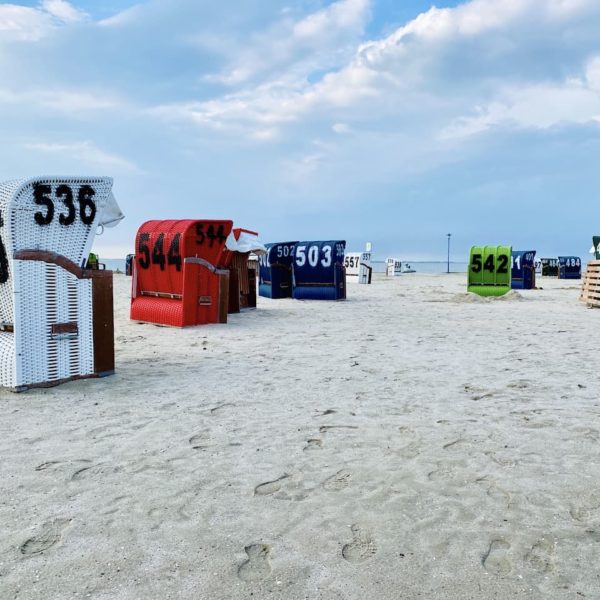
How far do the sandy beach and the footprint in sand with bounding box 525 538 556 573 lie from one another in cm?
1

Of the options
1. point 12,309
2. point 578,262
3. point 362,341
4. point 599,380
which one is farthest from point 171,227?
point 578,262

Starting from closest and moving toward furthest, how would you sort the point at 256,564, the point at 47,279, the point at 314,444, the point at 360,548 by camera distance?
the point at 256,564, the point at 360,548, the point at 314,444, the point at 47,279

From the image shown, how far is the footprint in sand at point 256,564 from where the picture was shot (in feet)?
7.94

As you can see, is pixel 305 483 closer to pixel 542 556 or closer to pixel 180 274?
pixel 542 556

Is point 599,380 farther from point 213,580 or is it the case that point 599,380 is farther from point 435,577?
point 213,580

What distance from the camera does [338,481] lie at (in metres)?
3.44

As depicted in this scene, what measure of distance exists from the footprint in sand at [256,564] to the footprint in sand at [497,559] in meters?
1.00

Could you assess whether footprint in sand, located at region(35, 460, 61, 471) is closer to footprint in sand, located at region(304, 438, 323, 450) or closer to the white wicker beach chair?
footprint in sand, located at region(304, 438, 323, 450)

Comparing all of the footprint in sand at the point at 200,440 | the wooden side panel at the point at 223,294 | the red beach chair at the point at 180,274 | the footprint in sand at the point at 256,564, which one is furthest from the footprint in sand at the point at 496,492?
the wooden side panel at the point at 223,294

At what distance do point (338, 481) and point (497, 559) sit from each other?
1109 millimetres

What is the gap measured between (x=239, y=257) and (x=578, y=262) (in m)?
35.3

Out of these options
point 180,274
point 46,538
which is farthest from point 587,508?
point 180,274

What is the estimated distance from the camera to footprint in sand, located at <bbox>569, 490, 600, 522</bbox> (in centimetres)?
300

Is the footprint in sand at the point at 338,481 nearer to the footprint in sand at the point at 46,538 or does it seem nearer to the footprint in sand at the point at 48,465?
the footprint in sand at the point at 46,538
